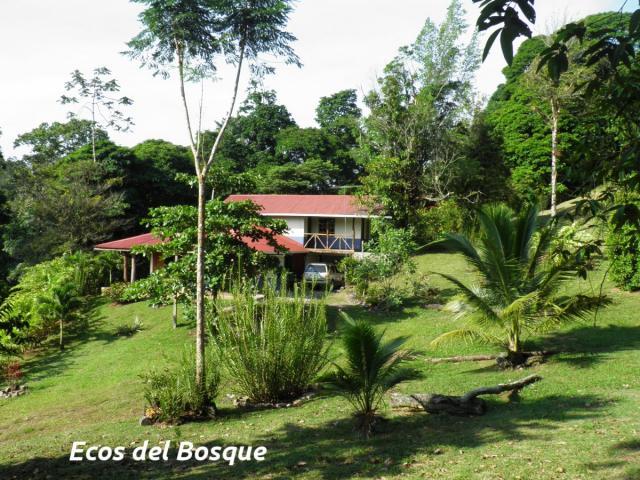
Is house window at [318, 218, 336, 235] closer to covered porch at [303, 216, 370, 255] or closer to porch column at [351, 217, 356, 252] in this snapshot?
covered porch at [303, 216, 370, 255]

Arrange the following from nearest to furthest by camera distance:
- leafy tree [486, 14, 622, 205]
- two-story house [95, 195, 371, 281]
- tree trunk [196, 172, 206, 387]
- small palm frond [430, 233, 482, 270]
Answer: tree trunk [196, 172, 206, 387] → small palm frond [430, 233, 482, 270] → leafy tree [486, 14, 622, 205] → two-story house [95, 195, 371, 281]

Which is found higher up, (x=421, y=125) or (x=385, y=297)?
(x=421, y=125)

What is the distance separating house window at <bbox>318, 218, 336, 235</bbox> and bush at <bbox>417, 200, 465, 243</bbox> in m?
5.99

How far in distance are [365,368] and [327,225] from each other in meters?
25.6

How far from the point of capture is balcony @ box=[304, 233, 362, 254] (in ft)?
103

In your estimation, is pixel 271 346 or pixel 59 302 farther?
pixel 59 302

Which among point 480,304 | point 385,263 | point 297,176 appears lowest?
point 480,304

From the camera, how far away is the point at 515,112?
35844 mm

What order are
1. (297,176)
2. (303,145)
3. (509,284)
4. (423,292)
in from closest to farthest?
1. (509,284)
2. (423,292)
3. (297,176)
4. (303,145)

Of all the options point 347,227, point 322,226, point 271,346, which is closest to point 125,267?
point 322,226

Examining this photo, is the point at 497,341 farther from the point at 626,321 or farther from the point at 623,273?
the point at 623,273

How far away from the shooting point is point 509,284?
1089cm

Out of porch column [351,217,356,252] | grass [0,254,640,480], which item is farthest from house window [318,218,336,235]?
grass [0,254,640,480]

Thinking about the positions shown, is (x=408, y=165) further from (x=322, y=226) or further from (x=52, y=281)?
(x=52, y=281)
